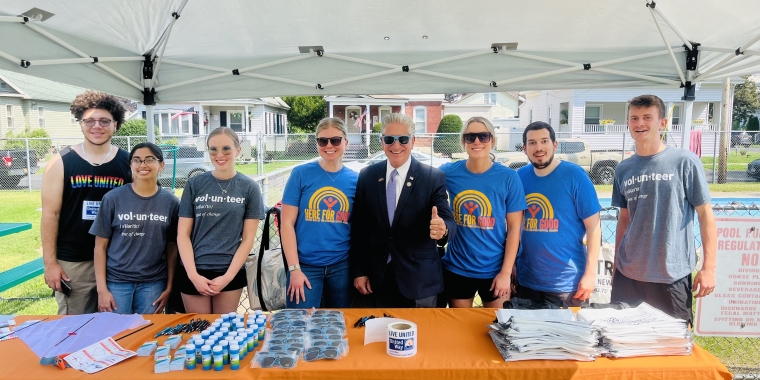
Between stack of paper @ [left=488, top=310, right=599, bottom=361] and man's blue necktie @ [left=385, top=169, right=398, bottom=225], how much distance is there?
92 cm

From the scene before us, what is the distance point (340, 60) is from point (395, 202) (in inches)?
76.5

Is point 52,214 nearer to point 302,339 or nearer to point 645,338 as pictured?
point 302,339

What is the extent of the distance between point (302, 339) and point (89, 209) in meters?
1.73

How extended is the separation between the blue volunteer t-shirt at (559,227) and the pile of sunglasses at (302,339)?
122cm

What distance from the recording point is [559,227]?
2.55m

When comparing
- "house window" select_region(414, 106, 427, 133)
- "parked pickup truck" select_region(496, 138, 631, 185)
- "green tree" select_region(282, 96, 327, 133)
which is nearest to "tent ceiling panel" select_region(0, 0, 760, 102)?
"parked pickup truck" select_region(496, 138, 631, 185)

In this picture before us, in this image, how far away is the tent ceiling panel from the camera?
10.4 ft

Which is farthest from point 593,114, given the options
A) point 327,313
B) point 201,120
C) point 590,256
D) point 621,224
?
point 327,313

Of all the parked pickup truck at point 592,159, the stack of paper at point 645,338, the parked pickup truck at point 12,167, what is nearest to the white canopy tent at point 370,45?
the stack of paper at point 645,338

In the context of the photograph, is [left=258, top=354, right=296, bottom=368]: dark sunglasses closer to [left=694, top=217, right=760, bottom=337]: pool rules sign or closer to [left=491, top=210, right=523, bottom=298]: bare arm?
[left=491, top=210, right=523, bottom=298]: bare arm

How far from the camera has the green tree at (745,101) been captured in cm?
3622

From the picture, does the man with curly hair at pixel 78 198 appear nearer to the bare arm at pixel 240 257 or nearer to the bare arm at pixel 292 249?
the bare arm at pixel 240 257

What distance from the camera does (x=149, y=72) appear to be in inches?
155

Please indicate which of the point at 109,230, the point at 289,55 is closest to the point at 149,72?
the point at 289,55
